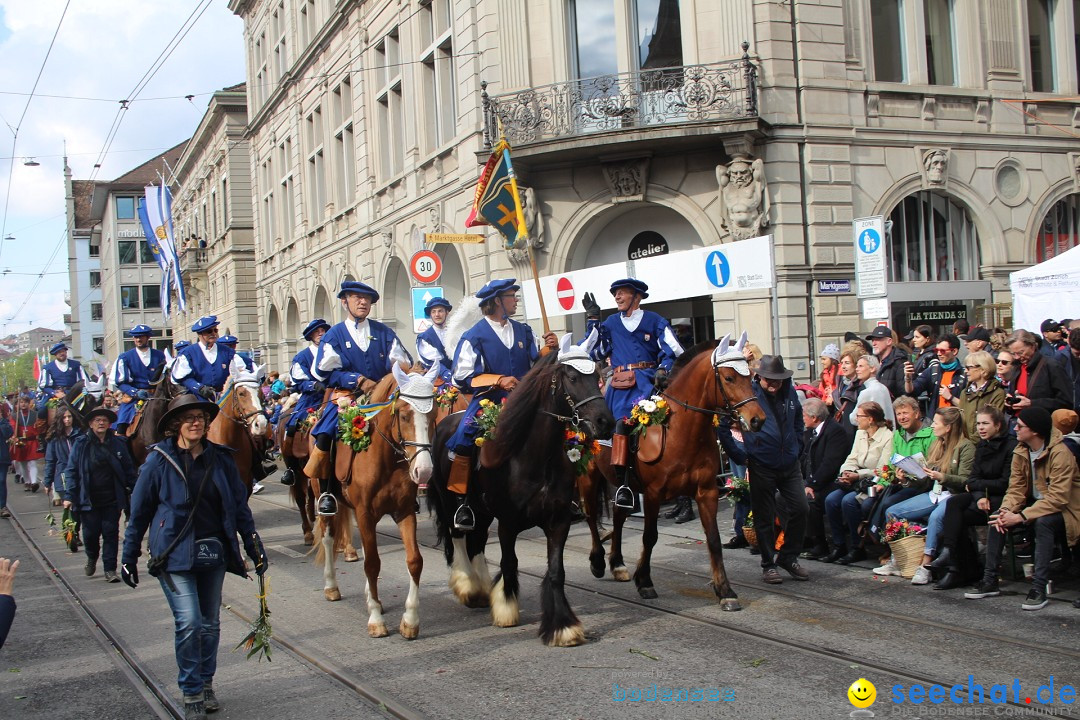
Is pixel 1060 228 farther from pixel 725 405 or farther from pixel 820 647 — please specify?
pixel 820 647

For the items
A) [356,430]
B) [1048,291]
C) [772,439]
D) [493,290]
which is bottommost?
[772,439]

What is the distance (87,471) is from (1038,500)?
9612 mm

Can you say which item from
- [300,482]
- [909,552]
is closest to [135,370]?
[300,482]

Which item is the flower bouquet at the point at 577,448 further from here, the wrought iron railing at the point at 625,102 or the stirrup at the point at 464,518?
the wrought iron railing at the point at 625,102

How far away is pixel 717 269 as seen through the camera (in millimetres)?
14781

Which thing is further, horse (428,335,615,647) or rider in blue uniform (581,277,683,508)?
rider in blue uniform (581,277,683,508)

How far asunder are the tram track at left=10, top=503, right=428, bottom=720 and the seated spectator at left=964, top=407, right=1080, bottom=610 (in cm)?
498

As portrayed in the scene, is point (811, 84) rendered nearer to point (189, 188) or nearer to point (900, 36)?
A: point (900, 36)

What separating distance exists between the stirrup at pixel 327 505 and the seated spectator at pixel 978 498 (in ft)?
17.5

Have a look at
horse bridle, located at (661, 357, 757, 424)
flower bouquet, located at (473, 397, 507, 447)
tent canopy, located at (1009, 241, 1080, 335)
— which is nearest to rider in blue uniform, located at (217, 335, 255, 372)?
flower bouquet, located at (473, 397, 507, 447)

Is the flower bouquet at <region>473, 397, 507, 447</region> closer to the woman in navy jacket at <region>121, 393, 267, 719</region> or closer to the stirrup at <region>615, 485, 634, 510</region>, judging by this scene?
the stirrup at <region>615, 485, 634, 510</region>

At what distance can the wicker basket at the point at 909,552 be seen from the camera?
8.89 m

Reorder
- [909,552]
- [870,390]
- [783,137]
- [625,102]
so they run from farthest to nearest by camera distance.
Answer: [625,102] < [783,137] < [870,390] < [909,552]

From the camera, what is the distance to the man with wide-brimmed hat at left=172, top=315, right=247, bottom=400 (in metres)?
12.5
